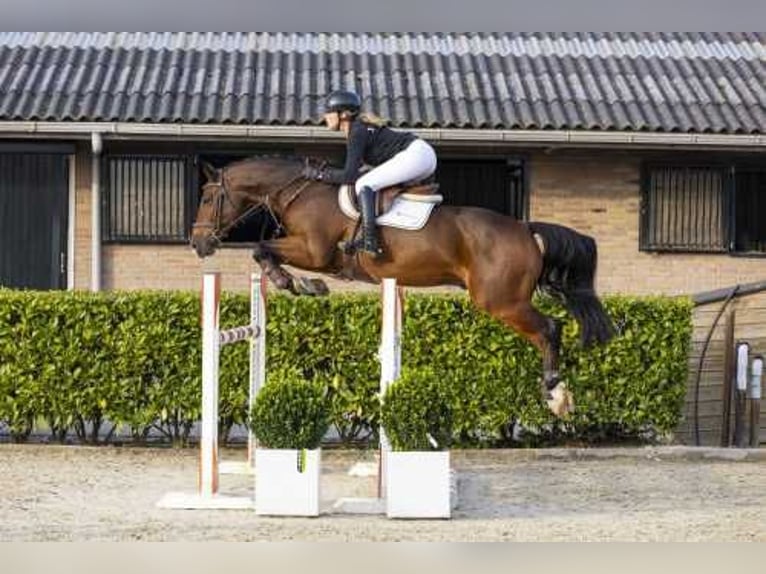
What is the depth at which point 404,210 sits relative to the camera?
1088 centimetres

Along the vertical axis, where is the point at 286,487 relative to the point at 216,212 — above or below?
below

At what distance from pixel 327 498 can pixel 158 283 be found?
22.3 feet

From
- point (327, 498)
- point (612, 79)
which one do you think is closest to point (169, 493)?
point (327, 498)

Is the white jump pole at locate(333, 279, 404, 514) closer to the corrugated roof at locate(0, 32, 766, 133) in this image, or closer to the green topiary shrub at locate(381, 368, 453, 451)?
the green topiary shrub at locate(381, 368, 453, 451)

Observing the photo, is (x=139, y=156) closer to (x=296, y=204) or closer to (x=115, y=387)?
(x=115, y=387)

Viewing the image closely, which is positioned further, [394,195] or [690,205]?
[690,205]

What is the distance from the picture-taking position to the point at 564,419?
13633mm

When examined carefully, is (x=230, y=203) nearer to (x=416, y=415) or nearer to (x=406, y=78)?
(x=416, y=415)

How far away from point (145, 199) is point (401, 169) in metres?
6.99

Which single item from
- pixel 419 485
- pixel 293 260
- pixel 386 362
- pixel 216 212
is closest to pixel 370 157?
pixel 293 260

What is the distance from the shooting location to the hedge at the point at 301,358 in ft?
43.7

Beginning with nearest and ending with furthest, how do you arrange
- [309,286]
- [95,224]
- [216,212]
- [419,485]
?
[419,485] → [309,286] → [216,212] → [95,224]

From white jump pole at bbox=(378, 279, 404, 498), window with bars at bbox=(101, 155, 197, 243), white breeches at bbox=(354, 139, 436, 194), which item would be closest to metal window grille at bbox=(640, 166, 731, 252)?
window with bars at bbox=(101, 155, 197, 243)

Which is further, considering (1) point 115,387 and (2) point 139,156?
(2) point 139,156
